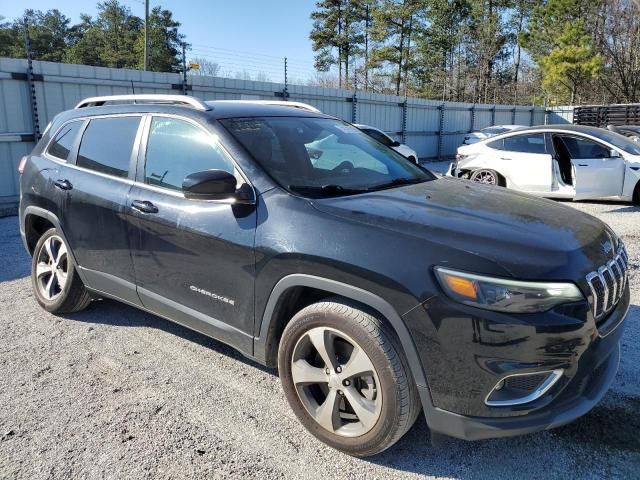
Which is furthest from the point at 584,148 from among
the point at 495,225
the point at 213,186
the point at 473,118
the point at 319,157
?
the point at 473,118

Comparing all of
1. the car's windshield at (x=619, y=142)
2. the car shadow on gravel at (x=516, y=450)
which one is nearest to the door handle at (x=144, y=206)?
the car shadow on gravel at (x=516, y=450)

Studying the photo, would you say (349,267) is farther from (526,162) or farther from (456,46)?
(456,46)

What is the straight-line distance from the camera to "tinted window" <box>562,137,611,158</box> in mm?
8808

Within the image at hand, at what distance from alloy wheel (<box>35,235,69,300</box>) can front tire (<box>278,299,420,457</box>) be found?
96.5 inches

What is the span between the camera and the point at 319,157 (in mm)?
3406

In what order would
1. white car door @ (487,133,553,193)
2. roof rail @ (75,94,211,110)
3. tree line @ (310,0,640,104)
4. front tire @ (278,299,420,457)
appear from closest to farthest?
front tire @ (278,299,420,457) < roof rail @ (75,94,211,110) < white car door @ (487,133,553,193) < tree line @ (310,0,640,104)

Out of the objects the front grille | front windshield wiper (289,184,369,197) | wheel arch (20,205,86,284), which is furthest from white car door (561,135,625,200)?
wheel arch (20,205,86,284)

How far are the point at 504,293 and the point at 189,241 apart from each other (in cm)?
180

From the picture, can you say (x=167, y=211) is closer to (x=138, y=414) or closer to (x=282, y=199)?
(x=282, y=199)

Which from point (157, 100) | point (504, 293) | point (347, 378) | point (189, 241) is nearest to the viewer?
point (504, 293)

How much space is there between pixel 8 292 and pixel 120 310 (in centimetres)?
134

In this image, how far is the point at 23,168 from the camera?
4.64 meters

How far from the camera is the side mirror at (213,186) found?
2.80 meters

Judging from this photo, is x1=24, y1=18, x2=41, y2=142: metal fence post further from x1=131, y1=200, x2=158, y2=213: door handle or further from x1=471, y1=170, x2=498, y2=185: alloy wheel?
x1=471, y1=170, x2=498, y2=185: alloy wheel
